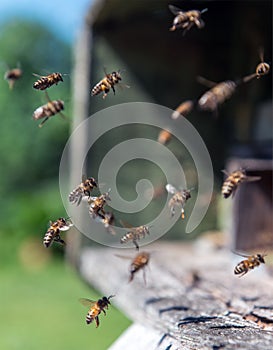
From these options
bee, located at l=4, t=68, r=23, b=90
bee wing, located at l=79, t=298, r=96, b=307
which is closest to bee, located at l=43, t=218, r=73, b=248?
bee wing, located at l=79, t=298, r=96, b=307

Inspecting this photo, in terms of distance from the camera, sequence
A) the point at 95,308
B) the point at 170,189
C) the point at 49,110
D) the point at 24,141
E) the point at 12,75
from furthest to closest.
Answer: the point at 24,141, the point at 12,75, the point at 170,189, the point at 49,110, the point at 95,308

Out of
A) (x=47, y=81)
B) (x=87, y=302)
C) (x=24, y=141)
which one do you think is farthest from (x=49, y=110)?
(x=24, y=141)

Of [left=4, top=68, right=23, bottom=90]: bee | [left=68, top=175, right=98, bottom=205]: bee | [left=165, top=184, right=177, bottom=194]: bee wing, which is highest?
[left=4, top=68, right=23, bottom=90]: bee

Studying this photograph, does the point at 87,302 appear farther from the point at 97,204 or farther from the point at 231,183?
the point at 231,183

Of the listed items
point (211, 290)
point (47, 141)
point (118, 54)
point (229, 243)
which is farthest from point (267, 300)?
point (47, 141)

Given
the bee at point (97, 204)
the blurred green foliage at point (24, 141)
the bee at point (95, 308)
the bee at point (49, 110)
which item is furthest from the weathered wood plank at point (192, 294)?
the blurred green foliage at point (24, 141)

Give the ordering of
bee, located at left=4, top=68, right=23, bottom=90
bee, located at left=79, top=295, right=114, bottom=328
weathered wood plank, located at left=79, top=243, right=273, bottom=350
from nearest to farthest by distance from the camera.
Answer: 1. weathered wood plank, located at left=79, top=243, right=273, bottom=350
2. bee, located at left=79, top=295, right=114, bottom=328
3. bee, located at left=4, top=68, right=23, bottom=90

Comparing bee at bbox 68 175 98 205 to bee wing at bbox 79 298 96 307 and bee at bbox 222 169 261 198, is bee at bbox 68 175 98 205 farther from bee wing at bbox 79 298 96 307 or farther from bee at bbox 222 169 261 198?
bee at bbox 222 169 261 198
